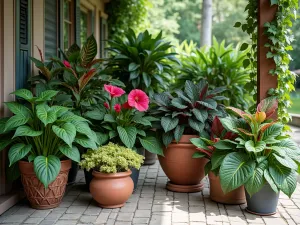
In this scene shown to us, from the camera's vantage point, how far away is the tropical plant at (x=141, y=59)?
16.3 feet

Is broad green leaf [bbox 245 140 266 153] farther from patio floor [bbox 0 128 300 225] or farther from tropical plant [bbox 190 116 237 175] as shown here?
patio floor [bbox 0 128 300 225]

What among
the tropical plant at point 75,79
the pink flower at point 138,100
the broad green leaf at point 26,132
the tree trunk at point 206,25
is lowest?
the broad green leaf at point 26,132

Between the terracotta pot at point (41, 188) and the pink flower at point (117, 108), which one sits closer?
the terracotta pot at point (41, 188)

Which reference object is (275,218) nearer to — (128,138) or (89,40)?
(128,138)

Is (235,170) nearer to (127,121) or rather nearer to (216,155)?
(216,155)

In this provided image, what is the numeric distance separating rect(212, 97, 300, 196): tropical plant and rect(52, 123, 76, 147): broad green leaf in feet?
3.95

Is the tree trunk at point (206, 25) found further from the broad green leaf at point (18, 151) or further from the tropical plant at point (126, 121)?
the broad green leaf at point (18, 151)

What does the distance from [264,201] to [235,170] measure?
15.3 inches

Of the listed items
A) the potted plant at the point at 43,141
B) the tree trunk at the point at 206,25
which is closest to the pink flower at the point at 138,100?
the potted plant at the point at 43,141

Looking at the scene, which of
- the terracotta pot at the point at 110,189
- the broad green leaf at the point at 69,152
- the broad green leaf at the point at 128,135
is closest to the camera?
the broad green leaf at the point at 69,152

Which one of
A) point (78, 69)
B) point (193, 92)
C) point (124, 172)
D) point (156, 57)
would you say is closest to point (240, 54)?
point (156, 57)

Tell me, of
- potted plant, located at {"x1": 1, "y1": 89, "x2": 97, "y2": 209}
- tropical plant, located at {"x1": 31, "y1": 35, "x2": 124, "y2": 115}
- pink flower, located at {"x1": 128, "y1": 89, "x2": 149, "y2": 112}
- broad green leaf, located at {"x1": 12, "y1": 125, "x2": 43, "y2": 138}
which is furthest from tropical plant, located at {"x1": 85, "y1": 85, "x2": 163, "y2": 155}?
broad green leaf, located at {"x1": 12, "y1": 125, "x2": 43, "y2": 138}

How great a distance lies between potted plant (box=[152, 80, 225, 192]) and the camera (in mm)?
3932

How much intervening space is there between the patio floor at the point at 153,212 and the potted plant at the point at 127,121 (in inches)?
19.2
